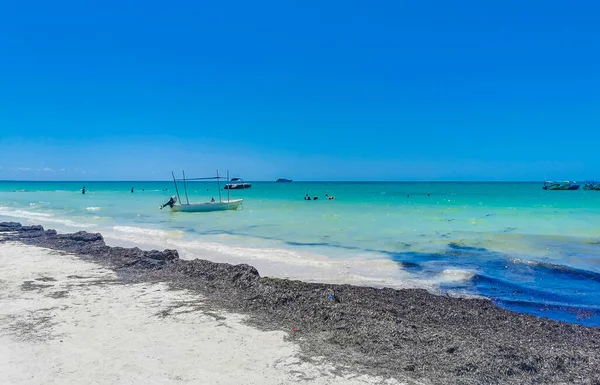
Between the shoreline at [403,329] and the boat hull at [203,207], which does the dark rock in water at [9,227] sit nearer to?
the shoreline at [403,329]

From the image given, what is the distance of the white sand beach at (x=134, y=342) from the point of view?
4.71 m

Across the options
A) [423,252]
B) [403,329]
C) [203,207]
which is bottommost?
[423,252]

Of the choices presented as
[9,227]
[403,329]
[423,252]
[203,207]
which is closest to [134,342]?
[403,329]

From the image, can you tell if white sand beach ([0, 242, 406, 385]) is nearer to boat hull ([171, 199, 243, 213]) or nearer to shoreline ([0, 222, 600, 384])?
shoreline ([0, 222, 600, 384])

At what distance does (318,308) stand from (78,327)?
3681 mm

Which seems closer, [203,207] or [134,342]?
[134,342]

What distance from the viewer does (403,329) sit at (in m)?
6.16

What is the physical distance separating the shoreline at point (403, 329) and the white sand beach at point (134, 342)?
391mm

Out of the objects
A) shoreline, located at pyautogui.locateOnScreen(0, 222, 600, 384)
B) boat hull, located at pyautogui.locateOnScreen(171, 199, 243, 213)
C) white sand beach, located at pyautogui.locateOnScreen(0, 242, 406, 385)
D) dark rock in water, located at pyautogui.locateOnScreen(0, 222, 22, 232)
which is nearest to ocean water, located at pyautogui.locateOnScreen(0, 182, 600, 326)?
shoreline, located at pyautogui.locateOnScreen(0, 222, 600, 384)

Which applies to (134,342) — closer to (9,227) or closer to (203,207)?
(9,227)

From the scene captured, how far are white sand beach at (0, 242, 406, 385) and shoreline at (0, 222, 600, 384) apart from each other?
15.4 inches

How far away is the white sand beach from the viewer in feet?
15.5

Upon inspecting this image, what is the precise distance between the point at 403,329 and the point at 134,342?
12.4 ft

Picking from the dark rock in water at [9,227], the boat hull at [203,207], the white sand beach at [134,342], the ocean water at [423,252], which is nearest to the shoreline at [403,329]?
the white sand beach at [134,342]
